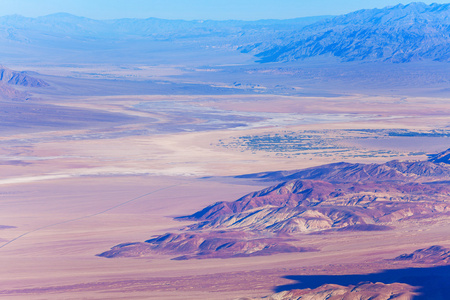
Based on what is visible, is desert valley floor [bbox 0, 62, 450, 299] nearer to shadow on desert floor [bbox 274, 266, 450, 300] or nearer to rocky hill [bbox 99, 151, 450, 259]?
shadow on desert floor [bbox 274, 266, 450, 300]

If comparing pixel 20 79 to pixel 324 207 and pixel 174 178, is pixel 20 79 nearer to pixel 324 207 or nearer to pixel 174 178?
pixel 174 178

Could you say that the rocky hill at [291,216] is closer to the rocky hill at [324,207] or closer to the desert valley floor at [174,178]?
the rocky hill at [324,207]

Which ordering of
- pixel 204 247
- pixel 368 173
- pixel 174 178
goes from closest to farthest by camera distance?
1. pixel 204 247
2. pixel 368 173
3. pixel 174 178

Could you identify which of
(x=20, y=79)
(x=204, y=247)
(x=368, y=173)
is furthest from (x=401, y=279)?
(x=20, y=79)

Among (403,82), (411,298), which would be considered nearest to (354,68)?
(403,82)

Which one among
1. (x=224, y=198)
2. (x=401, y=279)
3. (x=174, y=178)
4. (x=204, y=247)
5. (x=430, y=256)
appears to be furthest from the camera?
(x=174, y=178)

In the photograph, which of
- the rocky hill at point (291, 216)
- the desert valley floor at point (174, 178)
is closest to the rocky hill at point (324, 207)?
the rocky hill at point (291, 216)

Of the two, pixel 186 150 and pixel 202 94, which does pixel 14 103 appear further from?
pixel 186 150

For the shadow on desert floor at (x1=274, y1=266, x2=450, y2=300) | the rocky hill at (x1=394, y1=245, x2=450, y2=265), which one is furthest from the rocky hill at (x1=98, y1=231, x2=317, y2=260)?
the shadow on desert floor at (x1=274, y1=266, x2=450, y2=300)
